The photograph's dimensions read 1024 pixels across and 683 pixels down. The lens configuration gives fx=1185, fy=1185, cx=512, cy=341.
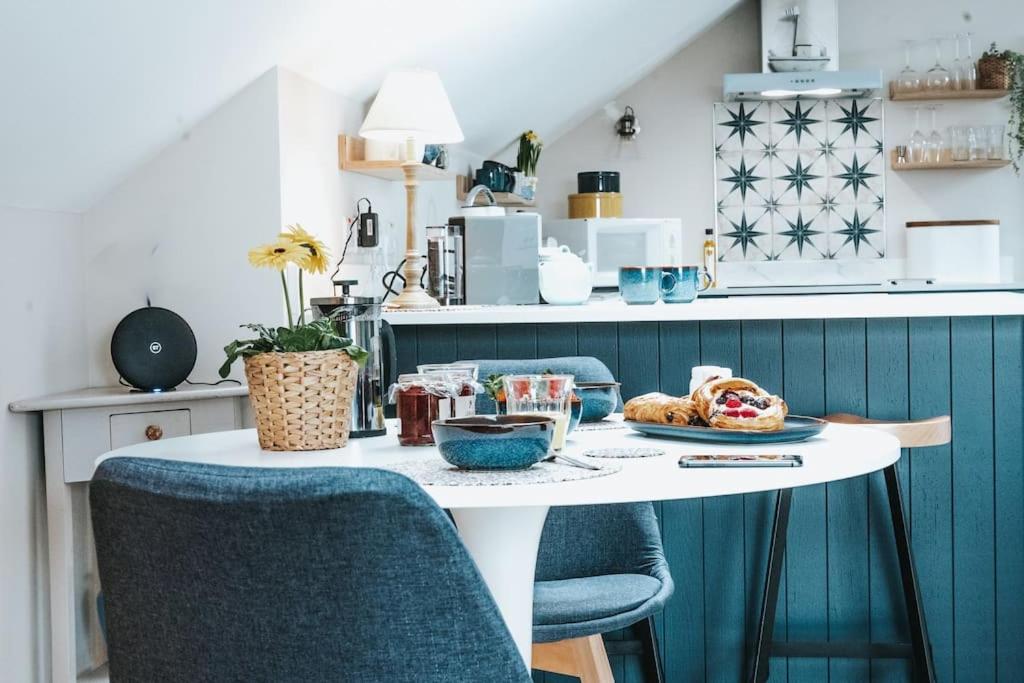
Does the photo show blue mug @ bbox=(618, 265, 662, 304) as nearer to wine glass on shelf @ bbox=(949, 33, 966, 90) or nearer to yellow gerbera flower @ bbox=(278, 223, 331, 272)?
yellow gerbera flower @ bbox=(278, 223, 331, 272)

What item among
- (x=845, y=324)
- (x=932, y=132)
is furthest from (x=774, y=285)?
(x=845, y=324)

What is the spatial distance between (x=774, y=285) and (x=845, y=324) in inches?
149

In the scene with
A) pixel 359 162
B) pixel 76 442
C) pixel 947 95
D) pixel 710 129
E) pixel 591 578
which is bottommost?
pixel 591 578

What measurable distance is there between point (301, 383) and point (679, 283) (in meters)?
1.39

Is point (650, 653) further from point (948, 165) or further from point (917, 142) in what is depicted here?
point (917, 142)

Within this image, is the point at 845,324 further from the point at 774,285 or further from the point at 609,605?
the point at 774,285

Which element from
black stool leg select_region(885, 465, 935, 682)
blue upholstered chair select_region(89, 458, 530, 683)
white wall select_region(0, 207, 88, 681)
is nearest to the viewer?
blue upholstered chair select_region(89, 458, 530, 683)

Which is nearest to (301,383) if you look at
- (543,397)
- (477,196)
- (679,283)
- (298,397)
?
(298,397)

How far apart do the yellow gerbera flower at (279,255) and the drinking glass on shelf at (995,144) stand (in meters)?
5.45

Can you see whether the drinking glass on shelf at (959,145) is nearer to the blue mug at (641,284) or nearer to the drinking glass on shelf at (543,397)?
the blue mug at (641,284)

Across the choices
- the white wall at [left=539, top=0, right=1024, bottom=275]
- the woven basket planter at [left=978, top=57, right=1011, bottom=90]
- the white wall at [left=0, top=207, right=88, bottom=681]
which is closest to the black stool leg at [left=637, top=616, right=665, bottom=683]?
the white wall at [left=0, top=207, right=88, bottom=681]

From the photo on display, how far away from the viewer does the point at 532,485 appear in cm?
137

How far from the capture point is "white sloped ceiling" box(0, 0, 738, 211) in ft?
7.85

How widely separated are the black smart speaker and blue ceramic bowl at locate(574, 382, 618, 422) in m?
1.34
